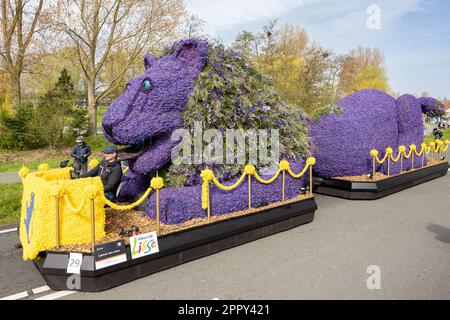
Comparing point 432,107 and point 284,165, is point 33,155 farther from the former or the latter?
point 432,107

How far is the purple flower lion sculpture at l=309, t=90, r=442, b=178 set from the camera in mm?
7617

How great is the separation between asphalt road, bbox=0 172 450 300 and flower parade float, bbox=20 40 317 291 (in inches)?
9.7

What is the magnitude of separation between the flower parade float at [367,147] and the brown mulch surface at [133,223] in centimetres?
260

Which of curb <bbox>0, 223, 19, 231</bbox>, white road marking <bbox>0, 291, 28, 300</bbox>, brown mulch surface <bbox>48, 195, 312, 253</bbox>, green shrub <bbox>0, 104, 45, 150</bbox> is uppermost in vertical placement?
green shrub <bbox>0, 104, 45, 150</bbox>

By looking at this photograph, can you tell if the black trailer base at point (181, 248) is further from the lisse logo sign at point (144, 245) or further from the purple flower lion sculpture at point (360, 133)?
the purple flower lion sculpture at point (360, 133)

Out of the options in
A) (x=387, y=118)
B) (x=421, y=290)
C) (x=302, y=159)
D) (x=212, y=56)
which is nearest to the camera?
(x=421, y=290)

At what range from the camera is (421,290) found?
11.6ft

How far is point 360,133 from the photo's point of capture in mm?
7727

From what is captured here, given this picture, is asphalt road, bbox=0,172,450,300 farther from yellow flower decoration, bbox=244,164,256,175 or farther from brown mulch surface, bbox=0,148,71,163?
brown mulch surface, bbox=0,148,71,163

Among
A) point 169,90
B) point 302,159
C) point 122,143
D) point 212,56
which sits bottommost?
point 302,159

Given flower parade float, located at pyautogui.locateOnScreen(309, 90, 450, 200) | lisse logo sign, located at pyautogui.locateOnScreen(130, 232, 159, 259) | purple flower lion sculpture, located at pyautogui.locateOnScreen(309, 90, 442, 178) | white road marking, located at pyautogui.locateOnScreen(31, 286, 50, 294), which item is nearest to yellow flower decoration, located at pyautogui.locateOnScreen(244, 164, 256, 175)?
lisse logo sign, located at pyautogui.locateOnScreen(130, 232, 159, 259)

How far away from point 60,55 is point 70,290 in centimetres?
1688
